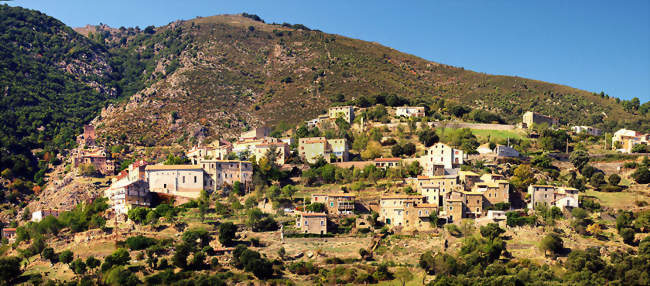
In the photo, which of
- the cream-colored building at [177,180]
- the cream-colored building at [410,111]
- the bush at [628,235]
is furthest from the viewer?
the cream-colored building at [410,111]

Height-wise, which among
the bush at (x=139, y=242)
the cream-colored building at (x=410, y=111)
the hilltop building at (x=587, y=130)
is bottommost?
the bush at (x=139, y=242)

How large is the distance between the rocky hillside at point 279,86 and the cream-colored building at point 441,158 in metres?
36.0

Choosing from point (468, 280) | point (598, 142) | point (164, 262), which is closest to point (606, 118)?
point (598, 142)

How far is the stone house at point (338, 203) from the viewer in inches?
2539

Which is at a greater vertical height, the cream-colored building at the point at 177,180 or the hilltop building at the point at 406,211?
the cream-colored building at the point at 177,180

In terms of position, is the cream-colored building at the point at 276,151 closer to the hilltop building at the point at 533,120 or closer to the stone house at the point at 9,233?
the stone house at the point at 9,233

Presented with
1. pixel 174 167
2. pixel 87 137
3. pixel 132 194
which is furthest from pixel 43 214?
pixel 87 137

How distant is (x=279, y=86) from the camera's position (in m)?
132

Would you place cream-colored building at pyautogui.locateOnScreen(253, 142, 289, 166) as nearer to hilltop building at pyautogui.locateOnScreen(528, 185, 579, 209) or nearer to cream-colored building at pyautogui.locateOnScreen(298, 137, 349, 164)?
cream-colored building at pyautogui.locateOnScreen(298, 137, 349, 164)

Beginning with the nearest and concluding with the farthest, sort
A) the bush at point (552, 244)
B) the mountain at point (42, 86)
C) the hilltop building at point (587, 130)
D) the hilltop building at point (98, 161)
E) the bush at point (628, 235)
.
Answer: the bush at point (552, 244) < the bush at point (628, 235) < the hilltop building at point (98, 161) < the hilltop building at point (587, 130) < the mountain at point (42, 86)

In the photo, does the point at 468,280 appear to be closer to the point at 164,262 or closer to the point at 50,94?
the point at 164,262

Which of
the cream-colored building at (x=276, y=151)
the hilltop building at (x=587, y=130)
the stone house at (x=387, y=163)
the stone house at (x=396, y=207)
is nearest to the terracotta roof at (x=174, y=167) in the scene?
the cream-colored building at (x=276, y=151)

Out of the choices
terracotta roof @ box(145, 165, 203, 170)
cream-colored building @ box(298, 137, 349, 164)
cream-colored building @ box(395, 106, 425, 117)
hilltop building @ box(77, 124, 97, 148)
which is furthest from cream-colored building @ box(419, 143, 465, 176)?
hilltop building @ box(77, 124, 97, 148)

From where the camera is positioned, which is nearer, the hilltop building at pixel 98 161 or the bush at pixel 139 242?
the bush at pixel 139 242
